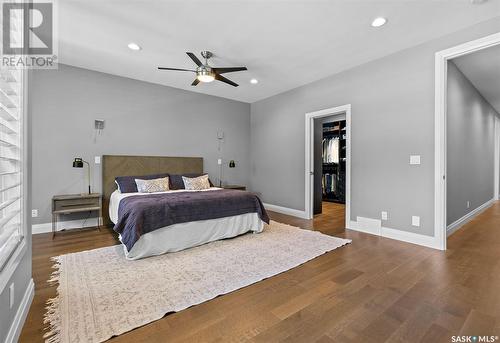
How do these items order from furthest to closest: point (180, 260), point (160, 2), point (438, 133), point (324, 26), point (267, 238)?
point (267, 238)
point (438, 133)
point (324, 26)
point (180, 260)
point (160, 2)

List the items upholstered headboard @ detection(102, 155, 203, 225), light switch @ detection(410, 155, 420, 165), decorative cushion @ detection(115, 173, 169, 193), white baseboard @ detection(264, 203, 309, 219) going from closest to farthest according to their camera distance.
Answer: light switch @ detection(410, 155, 420, 165) < decorative cushion @ detection(115, 173, 169, 193) < upholstered headboard @ detection(102, 155, 203, 225) < white baseboard @ detection(264, 203, 309, 219)

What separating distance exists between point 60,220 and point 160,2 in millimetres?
3746

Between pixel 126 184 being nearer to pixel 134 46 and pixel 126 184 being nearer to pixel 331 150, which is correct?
pixel 134 46

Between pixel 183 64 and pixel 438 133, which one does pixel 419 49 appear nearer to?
pixel 438 133

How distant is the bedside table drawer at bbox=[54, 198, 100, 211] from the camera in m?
3.54

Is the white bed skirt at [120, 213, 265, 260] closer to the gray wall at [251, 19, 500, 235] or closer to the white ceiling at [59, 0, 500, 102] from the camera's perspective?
the gray wall at [251, 19, 500, 235]

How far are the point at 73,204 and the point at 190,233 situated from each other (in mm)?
2190

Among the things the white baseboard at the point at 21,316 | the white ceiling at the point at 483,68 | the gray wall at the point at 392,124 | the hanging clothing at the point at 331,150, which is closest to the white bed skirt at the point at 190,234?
the white baseboard at the point at 21,316

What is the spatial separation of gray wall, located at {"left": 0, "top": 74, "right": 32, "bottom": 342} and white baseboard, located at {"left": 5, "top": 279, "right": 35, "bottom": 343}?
35 millimetres

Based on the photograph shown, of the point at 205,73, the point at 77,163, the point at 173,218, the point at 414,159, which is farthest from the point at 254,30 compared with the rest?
the point at 77,163

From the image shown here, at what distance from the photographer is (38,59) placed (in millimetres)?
3771

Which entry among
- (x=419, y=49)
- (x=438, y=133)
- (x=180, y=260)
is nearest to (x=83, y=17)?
(x=180, y=260)

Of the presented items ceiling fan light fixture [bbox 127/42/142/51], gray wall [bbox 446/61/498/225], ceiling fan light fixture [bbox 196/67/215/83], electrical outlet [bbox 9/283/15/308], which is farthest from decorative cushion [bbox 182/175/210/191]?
gray wall [bbox 446/61/498/225]

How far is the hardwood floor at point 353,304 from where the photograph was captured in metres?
1.49
